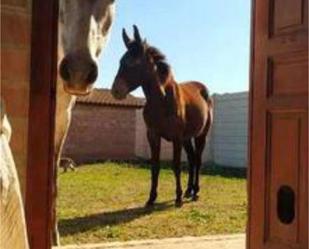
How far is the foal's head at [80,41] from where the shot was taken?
5.01 ft

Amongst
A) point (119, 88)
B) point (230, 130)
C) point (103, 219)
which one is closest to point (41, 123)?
point (103, 219)

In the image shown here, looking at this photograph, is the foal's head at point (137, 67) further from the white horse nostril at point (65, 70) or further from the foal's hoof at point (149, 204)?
the white horse nostril at point (65, 70)

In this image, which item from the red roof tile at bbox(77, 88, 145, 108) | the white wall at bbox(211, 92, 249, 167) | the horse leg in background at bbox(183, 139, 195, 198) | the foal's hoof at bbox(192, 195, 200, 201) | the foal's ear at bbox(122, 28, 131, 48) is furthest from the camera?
the red roof tile at bbox(77, 88, 145, 108)

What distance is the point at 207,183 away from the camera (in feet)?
28.7

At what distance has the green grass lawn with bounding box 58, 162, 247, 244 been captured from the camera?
4504 millimetres

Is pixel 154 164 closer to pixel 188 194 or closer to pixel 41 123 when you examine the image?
pixel 188 194

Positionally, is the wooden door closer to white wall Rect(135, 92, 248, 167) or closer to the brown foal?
the brown foal

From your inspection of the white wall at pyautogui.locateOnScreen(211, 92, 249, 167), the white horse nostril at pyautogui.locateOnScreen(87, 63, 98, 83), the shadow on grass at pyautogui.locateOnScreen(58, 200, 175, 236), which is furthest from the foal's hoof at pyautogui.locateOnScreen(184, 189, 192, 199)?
the white wall at pyautogui.locateOnScreen(211, 92, 249, 167)

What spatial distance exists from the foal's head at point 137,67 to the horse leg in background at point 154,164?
2.30ft

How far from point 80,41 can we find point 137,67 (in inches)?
175

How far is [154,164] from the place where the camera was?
6387mm

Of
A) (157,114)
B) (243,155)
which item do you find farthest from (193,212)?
(243,155)

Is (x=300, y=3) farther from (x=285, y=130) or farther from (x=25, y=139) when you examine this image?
(x=25, y=139)

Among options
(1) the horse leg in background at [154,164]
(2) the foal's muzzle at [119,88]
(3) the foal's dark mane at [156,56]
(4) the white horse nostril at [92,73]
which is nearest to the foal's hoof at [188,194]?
(1) the horse leg in background at [154,164]
